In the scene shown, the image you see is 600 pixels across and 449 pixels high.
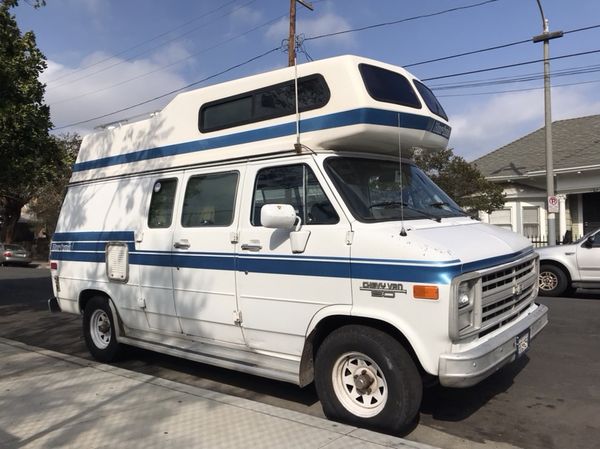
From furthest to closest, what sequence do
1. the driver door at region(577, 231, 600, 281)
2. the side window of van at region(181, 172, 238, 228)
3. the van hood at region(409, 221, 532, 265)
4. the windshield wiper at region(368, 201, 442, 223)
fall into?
the driver door at region(577, 231, 600, 281)
the side window of van at region(181, 172, 238, 228)
the windshield wiper at region(368, 201, 442, 223)
the van hood at region(409, 221, 532, 265)

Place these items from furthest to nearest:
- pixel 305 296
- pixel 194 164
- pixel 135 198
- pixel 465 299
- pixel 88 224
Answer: pixel 88 224 < pixel 135 198 < pixel 194 164 < pixel 305 296 < pixel 465 299

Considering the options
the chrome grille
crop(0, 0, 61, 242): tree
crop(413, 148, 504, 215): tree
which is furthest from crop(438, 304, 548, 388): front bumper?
crop(413, 148, 504, 215): tree

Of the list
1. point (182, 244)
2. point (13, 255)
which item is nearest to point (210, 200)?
point (182, 244)

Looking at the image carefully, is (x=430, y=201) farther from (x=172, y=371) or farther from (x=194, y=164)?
(x=172, y=371)

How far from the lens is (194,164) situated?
5664 millimetres

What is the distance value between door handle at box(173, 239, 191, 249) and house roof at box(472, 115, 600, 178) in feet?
52.5

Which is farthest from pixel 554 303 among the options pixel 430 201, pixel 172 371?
pixel 172 371

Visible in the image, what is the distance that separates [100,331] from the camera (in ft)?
22.6

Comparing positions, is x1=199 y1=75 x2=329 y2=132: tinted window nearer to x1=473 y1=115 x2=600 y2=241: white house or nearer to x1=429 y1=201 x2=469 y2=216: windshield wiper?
x1=429 y1=201 x2=469 y2=216: windshield wiper

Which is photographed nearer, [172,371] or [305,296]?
[305,296]

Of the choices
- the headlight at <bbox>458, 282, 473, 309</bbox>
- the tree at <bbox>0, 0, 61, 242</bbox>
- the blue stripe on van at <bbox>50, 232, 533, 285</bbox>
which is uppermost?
the tree at <bbox>0, 0, 61, 242</bbox>

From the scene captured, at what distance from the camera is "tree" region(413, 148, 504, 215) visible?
17.6 meters

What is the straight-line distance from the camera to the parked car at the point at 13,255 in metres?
29.8

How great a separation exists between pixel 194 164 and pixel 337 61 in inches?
73.0
